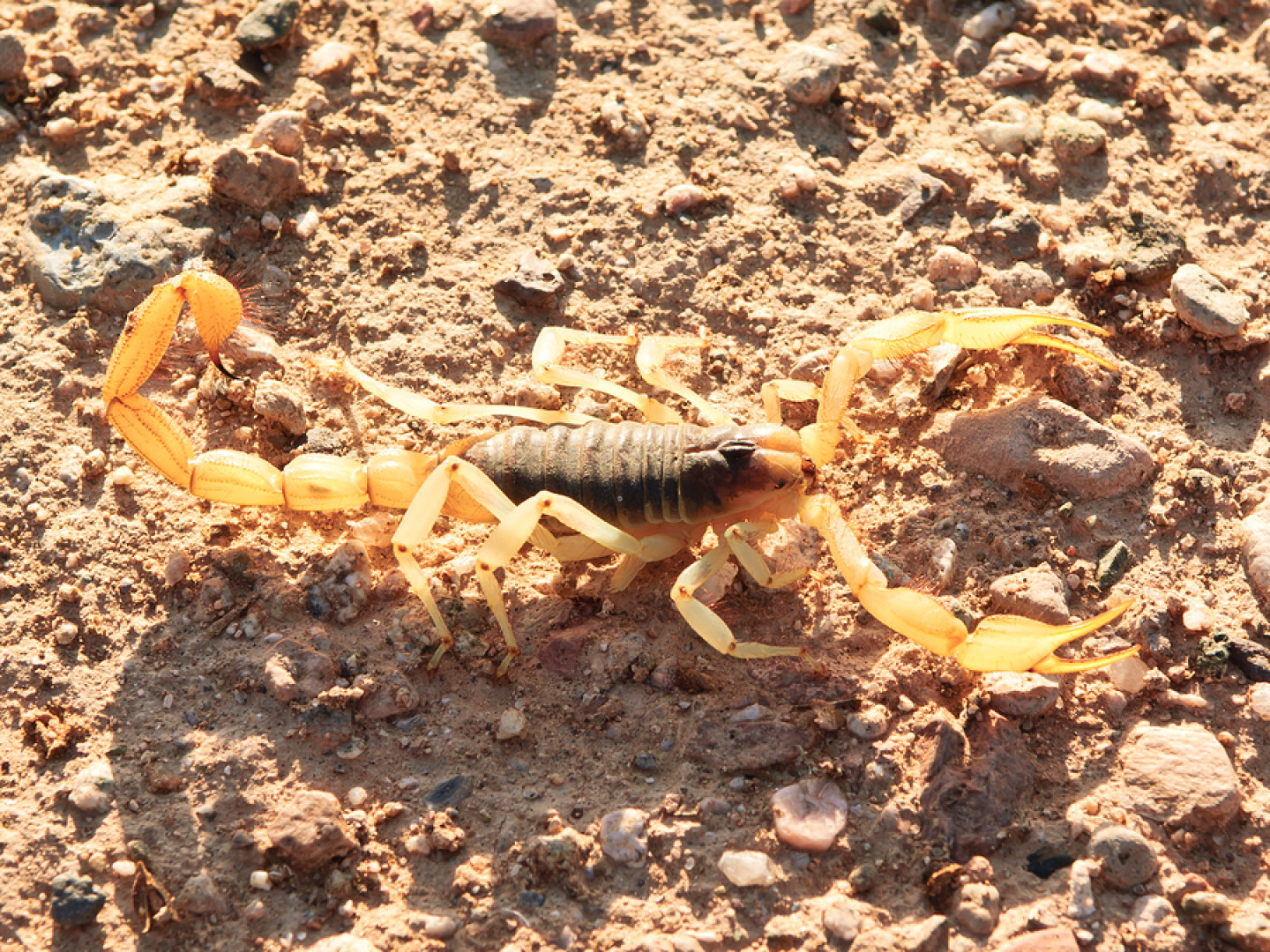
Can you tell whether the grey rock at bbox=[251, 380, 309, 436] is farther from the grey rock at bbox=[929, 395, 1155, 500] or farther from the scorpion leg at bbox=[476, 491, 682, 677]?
the grey rock at bbox=[929, 395, 1155, 500]

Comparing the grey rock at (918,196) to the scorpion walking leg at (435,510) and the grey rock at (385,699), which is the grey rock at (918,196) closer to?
the scorpion walking leg at (435,510)

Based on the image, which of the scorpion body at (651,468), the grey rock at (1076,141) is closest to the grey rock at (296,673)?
the scorpion body at (651,468)

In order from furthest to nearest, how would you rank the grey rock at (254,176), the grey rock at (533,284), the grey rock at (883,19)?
1. the grey rock at (883,19)
2. the grey rock at (254,176)
3. the grey rock at (533,284)

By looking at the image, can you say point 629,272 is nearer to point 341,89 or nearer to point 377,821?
point 341,89

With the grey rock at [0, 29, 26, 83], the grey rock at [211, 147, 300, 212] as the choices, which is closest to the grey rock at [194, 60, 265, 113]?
the grey rock at [211, 147, 300, 212]

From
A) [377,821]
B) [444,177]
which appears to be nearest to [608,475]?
[377,821]

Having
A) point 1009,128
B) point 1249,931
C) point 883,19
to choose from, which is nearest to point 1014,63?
point 1009,128

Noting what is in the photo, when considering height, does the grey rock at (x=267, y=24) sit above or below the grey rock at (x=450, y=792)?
above

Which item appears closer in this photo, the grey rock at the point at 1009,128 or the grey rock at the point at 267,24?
the grey rock at the point at 1009,128
